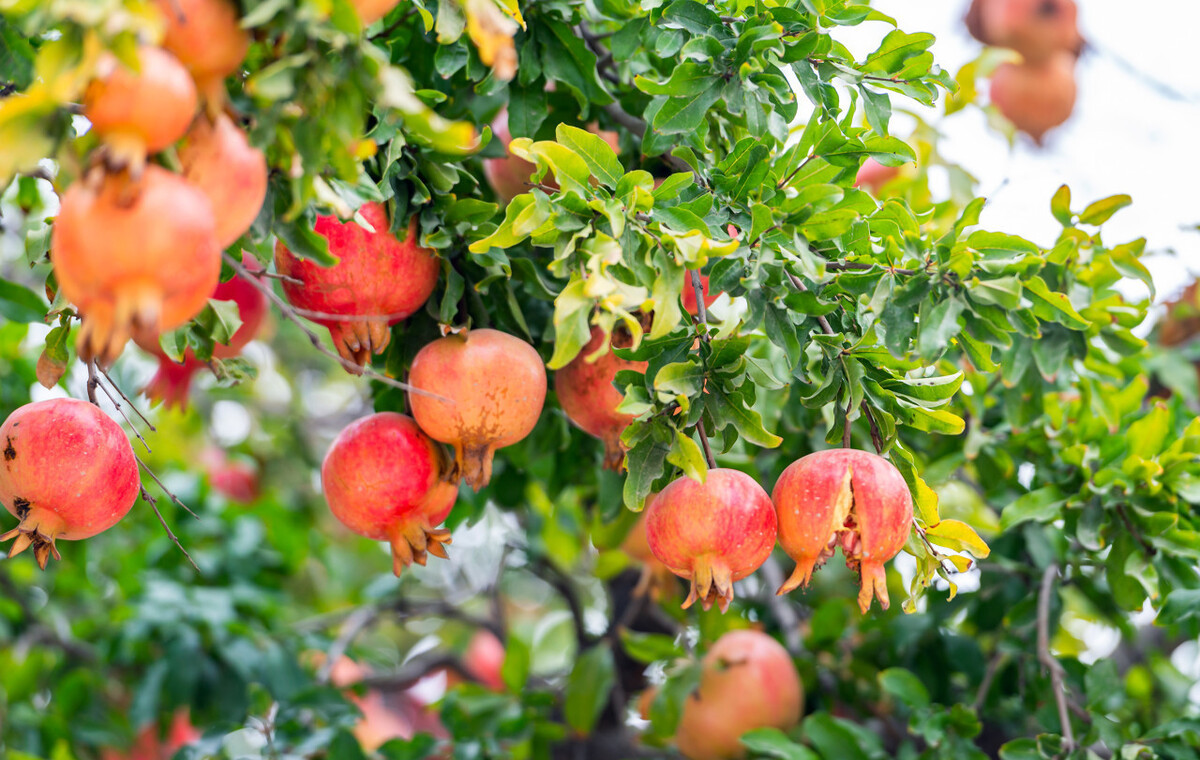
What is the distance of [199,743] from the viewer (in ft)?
6.91

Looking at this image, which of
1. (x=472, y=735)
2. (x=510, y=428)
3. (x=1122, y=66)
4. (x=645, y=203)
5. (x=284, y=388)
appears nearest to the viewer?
(x=645, y=203)

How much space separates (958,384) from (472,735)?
155cm

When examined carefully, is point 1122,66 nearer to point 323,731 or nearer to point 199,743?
point 323,731

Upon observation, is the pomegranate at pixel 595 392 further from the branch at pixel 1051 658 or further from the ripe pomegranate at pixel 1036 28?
the ripe pomegranate at pixel 1036 28

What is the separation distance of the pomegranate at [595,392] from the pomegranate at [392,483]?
0.23 metres

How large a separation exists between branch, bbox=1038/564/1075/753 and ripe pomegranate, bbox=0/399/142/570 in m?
1.64

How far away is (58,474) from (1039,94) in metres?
3.66

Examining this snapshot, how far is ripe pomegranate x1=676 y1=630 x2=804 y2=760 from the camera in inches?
89.2

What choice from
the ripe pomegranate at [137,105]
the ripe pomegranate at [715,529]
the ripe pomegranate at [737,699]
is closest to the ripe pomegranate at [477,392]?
the ripe pomegranate at [715,529]

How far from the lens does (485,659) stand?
3584 millimetres

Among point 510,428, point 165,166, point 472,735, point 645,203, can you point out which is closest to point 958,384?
point 645,203

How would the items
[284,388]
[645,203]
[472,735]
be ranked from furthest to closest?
[284,388], [472,735], [645,203]

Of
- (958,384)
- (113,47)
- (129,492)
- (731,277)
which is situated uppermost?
(113,47)

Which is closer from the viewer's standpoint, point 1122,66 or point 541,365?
point 541,365
